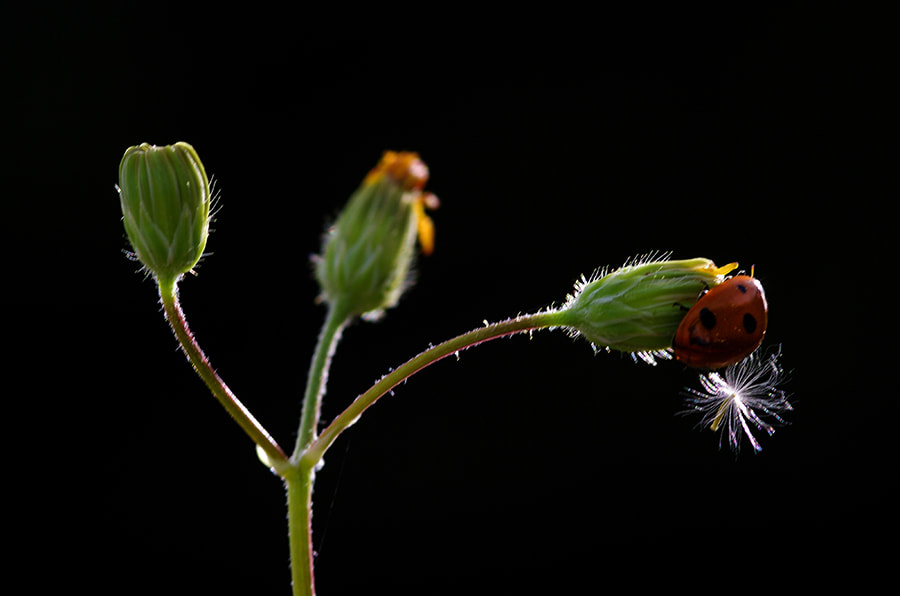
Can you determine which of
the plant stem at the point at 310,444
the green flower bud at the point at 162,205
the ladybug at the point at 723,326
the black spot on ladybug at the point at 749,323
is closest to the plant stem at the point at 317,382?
the plant stem at the point at 310,444

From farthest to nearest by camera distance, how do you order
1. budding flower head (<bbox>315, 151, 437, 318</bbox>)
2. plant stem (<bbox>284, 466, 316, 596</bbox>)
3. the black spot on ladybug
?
budding flower head (<bbox>315, 151, 437, 318</bbox>), the black spot on ladybug, plant stem (<bbox>284, 466, 316, 596</bbox>)

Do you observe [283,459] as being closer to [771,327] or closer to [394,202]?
[394,202]

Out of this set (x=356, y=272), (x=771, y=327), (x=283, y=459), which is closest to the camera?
(x=283, y=459)

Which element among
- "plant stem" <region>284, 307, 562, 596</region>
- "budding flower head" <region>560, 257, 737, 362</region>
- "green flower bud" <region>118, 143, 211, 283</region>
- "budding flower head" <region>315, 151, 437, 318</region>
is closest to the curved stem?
"plant stem" <region>284, 307, 562, 596</region>

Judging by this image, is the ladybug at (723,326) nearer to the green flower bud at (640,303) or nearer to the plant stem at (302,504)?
the green flower bud at (640,303)

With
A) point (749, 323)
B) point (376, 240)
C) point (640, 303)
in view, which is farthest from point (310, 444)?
point (749, 323)

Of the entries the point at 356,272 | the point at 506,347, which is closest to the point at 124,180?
the point at 356,272

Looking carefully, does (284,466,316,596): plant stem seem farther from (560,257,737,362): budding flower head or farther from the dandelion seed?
the dandelion seed
